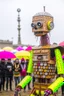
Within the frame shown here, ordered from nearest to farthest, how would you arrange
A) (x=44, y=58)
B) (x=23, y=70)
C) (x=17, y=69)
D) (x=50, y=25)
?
(x=44, y=58), (x=50, y=25), (x=17, y=69), (x=23, y=70)

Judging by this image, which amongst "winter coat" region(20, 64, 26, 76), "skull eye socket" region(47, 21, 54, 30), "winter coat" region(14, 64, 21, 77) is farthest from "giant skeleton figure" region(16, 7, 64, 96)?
"winter coat" region(20, 64, 26, 76)

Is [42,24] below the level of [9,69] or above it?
above

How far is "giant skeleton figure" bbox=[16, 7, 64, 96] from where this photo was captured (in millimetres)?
7535

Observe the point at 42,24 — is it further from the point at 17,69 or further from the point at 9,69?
the point at 9,69

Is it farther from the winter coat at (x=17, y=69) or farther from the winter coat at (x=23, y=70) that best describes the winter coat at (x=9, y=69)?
the winter coat at (x=23, y=70)

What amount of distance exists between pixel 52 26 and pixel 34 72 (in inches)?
49.4

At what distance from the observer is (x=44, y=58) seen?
7.63 meters

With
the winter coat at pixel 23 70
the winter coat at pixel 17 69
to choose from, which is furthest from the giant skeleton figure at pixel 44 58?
the winter coat at pixel 23 70

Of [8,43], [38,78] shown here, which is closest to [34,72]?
Answer: [38,78]

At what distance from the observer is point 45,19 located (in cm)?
778

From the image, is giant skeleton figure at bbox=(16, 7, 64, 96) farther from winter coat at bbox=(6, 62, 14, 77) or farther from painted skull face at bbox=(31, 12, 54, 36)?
winter coat at bbox=(6, 62, 14, 77)

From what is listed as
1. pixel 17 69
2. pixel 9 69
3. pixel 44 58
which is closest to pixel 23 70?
pixel 17 69

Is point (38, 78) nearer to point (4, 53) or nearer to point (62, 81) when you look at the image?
point (62, 81)

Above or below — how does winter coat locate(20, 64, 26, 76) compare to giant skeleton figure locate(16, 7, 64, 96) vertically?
below
